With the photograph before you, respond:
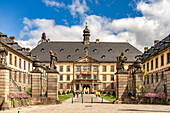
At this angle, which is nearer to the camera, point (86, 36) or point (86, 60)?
point (86, 60)

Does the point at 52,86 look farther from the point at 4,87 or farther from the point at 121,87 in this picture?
the point at 121,87

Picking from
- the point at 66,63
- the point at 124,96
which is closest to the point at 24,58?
the point at 66,63

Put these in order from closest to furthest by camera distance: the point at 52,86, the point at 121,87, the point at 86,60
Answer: the point at 52,86 < the point at 121,87 < the point at 86,60

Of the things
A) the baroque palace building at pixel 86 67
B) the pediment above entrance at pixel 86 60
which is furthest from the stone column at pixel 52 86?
the pediment above entrance at pixel 86 60

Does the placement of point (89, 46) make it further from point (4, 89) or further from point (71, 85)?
point (4, 89)

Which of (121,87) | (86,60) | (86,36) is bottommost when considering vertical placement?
(121,87)

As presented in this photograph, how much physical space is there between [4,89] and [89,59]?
52577 mm

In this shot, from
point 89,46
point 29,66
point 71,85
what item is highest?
point 89,46

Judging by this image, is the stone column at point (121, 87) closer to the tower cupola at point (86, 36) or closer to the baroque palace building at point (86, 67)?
the baroque palace building at point (86, 67)

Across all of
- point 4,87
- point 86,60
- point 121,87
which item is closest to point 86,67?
point 86,60

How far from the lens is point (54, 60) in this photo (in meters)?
21.4

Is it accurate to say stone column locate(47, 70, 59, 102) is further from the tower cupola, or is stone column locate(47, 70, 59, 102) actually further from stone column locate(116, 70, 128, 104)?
the tower cupola

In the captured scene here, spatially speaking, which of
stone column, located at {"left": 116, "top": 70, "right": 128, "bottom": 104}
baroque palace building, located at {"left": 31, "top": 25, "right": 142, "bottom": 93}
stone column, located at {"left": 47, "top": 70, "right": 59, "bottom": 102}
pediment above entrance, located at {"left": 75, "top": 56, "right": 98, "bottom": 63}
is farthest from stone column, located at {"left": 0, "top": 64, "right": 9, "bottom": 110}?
pediment above entrance, located at {"left": 75, "top": 56, "right": 98, "bottom": 63}

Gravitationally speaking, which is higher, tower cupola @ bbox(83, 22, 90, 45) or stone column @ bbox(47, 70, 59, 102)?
tower cupola @ bbox(83, 22, 90, 45)
